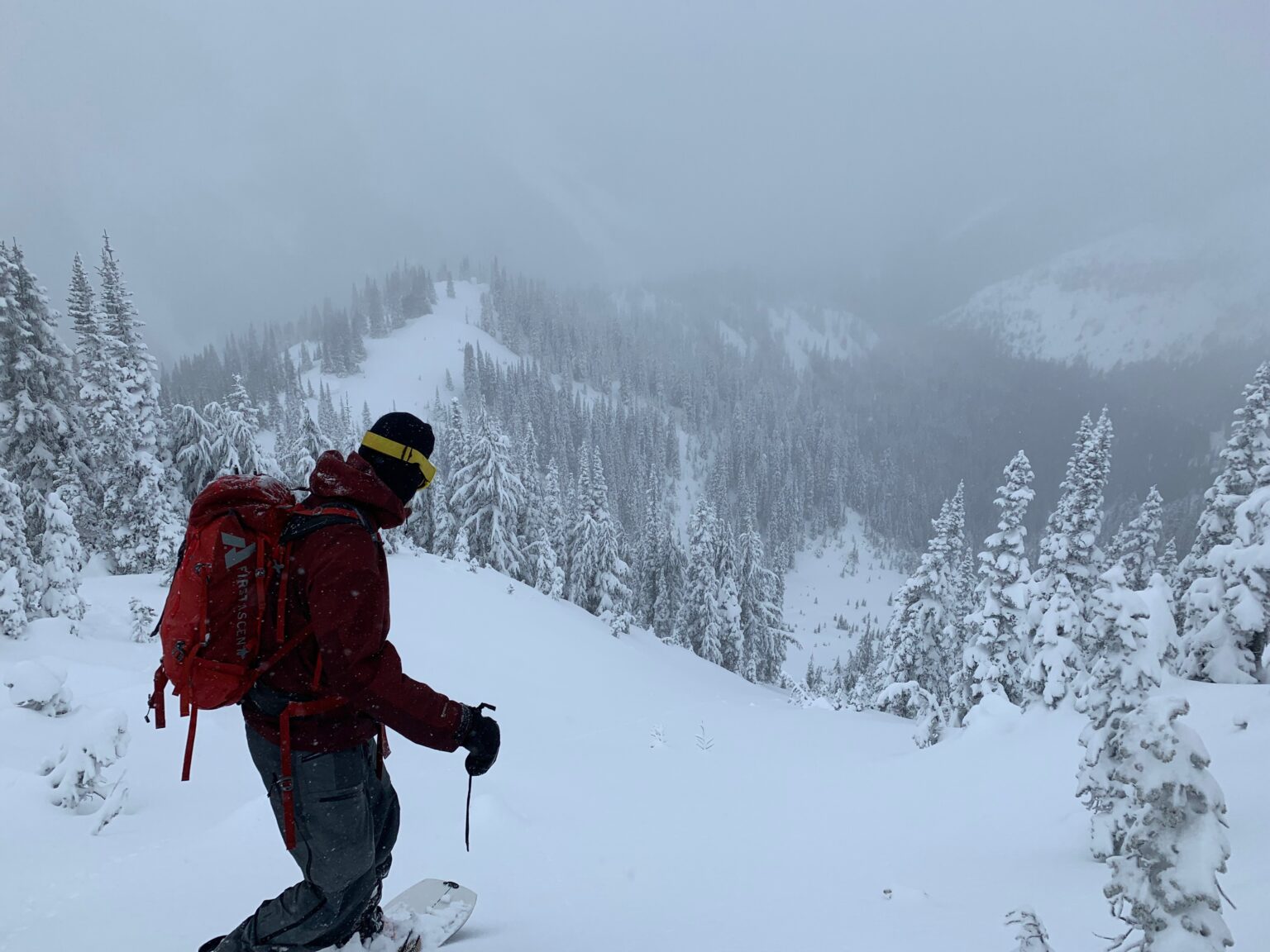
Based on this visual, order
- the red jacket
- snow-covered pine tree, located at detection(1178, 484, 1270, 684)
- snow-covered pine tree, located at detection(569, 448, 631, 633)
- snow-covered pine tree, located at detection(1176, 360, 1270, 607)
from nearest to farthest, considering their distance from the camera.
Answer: the red jacket → snow-covered pine tree, located at detection(1178, 484, 1270, 684) → snow-covered pine tree, located at detection(1176, 360, 1270, 607) → snow-covered pine tree, located at detection(569, 448, 631, 633)

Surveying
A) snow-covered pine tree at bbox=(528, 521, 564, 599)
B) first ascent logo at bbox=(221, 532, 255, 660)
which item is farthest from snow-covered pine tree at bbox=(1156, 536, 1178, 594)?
first ascent logo at bbox=(221, 532, 255, 660)

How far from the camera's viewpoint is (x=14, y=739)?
6.16 m

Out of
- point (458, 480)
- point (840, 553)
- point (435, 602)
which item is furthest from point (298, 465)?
point (840, 553)

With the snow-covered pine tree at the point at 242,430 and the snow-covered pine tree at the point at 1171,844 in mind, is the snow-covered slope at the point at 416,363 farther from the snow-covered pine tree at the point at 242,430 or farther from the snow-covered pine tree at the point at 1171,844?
the snow-covered pine tree at the point at 1171,844

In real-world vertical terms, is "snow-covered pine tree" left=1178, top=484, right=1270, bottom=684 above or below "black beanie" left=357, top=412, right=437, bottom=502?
below

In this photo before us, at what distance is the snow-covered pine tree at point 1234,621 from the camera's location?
9.46 meters

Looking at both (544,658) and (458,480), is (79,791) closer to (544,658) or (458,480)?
(544,658)

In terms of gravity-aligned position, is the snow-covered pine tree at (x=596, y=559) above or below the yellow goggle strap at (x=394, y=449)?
above

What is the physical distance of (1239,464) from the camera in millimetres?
16578

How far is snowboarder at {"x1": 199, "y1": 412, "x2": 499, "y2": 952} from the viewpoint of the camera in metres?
2.57

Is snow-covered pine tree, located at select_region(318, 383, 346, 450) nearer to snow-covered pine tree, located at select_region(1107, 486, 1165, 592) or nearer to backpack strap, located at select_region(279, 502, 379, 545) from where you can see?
snow-covered pine tree, located at select_region(1107, 486, 1165, 592)

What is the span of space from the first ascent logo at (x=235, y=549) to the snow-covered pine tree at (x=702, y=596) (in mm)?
38409

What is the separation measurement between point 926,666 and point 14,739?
93.3ft

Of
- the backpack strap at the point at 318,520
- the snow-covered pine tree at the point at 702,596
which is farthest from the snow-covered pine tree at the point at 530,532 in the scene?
the backpack strap at the point at 318,520
